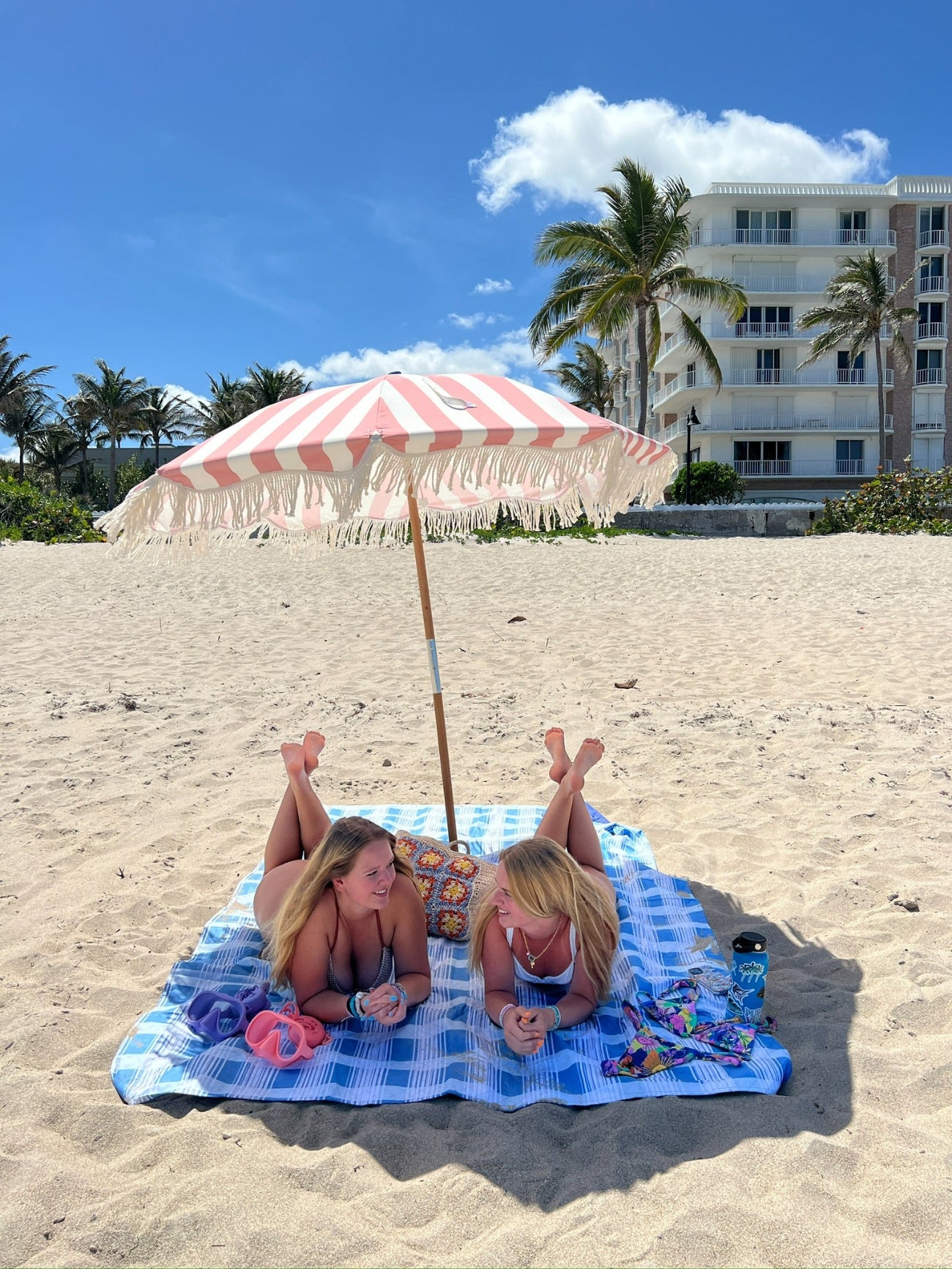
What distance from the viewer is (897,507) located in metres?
22.5

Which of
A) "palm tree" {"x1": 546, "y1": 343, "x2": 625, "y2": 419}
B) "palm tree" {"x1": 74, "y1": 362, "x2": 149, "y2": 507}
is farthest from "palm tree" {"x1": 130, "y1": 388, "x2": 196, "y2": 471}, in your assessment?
"palm tree" {"x1": 546, "y1": 343, "x2": 625, "y2": 419}

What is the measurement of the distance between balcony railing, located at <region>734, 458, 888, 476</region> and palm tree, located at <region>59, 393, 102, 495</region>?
33.9 m

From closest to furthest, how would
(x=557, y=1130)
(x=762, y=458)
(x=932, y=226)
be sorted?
1. (x=557, y=1130)
2. (x=932, y=226)
3. (x=762, y=458)

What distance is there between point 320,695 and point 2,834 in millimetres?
3041

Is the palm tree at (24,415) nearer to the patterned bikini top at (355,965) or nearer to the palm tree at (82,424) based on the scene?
the palm tree at (82,424)

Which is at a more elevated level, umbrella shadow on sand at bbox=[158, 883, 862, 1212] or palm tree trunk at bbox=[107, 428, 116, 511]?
palm tree trunk at bbox=[107, 428, 116, 511]

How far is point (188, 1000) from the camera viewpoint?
120 inches

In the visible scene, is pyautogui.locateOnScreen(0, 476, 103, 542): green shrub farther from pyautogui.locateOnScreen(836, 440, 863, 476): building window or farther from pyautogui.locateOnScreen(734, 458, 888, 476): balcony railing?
pyautogui.locateOnScreen(836, 440, 863, 476): building window

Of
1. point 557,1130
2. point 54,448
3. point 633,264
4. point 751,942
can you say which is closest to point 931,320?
point 633,264

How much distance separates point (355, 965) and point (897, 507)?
75.2 ft

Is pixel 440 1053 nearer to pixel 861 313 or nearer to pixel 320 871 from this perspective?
pixel 320 871

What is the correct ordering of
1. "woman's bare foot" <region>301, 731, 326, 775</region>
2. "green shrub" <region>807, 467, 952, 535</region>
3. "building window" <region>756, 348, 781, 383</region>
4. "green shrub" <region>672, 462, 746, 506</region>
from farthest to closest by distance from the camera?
"building window" <region>756, 348, 781, 383</region>, "green shrub" <region>672, 462, 746, 506</region>, "green shrub" <region>807, 467, 952, 535</region>, "woman's bare foot" <region>301, 731, 326, 775</region>

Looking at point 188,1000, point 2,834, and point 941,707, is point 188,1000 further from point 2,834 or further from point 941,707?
point 941,707

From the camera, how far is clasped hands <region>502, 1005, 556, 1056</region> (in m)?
2.64
